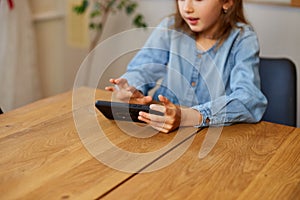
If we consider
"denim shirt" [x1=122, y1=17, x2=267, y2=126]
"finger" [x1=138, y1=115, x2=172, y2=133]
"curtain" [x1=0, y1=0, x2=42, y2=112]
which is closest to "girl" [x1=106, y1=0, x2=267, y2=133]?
"denim shirt" [x1=122, y1=17, x2=267, y2=126]

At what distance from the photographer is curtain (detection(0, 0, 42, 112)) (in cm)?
231

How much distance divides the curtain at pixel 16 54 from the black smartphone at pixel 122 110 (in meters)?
1.33

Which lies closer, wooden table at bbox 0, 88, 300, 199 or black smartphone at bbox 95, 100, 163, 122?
wooden table at bbox 0, 88, 300, 199

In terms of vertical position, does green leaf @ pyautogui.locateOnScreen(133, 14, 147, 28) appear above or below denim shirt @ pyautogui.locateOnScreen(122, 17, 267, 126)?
above

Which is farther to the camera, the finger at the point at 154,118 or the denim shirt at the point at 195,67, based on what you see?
the denim shirt at the point at 195,67

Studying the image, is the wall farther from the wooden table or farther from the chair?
the wooden table

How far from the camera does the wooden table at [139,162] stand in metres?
0.85

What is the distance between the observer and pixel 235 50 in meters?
1.45

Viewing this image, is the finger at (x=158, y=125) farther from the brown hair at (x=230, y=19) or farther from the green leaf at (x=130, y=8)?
the green leaf at (x=130, y=8)

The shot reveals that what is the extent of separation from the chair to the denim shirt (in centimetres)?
19

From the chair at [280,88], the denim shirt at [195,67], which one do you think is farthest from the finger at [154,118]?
the chair at [280,88]

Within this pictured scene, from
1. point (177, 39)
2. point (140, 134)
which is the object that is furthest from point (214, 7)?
point (140, 134)

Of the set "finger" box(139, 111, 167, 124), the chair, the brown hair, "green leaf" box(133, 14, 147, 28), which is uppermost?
the brown hair

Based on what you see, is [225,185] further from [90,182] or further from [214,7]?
[214,7]
